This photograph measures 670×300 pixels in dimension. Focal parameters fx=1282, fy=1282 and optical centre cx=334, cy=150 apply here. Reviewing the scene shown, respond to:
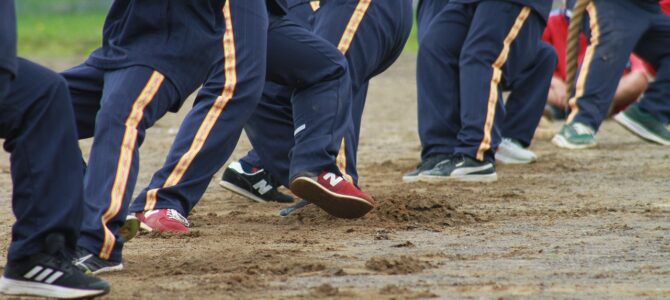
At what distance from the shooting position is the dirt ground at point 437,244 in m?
4.24

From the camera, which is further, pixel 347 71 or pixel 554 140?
pixel 554 140

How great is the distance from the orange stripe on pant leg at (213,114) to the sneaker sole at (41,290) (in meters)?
1.34

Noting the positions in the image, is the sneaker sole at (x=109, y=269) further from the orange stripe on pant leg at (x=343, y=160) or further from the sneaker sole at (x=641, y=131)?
the sneaker sole at (x=641, y=131)

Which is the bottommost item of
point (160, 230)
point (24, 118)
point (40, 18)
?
point (40, 18)

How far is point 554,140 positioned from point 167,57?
546 centimetres

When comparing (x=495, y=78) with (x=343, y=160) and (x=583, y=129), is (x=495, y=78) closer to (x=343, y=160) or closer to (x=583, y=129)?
(x=343, y=160)

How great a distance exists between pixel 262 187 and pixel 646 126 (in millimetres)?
4081

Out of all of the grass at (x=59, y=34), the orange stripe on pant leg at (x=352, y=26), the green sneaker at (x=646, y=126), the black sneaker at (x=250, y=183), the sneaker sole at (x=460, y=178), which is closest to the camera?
the orange stripe on pant leg at (x=352, y=26)

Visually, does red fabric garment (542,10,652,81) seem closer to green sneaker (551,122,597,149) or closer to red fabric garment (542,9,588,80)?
red fabric garment (542,9,588,80)

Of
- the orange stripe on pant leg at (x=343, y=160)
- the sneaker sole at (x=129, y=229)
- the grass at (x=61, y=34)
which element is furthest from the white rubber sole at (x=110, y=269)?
the grass at (x=61, y=34)

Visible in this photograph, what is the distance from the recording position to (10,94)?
13.1 feet

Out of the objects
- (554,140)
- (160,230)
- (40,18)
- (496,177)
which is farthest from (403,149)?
(40,18)

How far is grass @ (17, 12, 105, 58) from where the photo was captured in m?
21.8

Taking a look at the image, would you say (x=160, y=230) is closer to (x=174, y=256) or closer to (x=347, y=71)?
(x=174, y=256)
